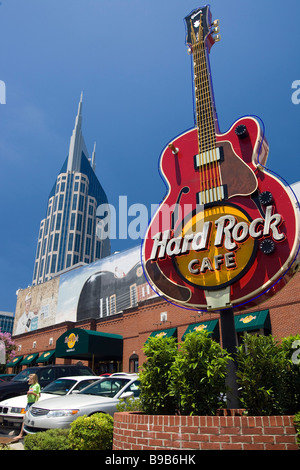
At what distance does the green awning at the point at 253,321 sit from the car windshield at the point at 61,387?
35.3 feet

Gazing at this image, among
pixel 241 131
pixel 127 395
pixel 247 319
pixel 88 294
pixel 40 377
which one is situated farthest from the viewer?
pixel 88 294

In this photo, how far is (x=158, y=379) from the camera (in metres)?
5.80

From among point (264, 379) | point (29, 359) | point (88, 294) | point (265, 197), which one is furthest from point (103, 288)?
point (264, 379)

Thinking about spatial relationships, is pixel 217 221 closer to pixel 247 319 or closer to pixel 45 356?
pixel 247 319

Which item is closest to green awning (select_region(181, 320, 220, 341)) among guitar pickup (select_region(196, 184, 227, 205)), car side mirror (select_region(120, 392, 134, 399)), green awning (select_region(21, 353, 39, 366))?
car side mirror (select_region(120, 392, 134, 399))

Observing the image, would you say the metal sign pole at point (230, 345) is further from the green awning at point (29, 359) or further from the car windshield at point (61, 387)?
the green awning at point (29, 359)

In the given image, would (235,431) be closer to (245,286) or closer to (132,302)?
(245,286)

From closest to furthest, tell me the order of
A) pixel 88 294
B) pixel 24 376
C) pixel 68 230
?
pixel 24 376 → pixel 88 294 → pixel 68 230

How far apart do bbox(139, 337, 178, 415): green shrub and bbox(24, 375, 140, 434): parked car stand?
1744 mm

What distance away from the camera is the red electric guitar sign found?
8.16 meters

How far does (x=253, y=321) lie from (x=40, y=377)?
458 inches

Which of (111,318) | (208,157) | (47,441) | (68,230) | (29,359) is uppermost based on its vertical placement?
(68,230)

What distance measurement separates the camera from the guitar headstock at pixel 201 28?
38.4 ft
